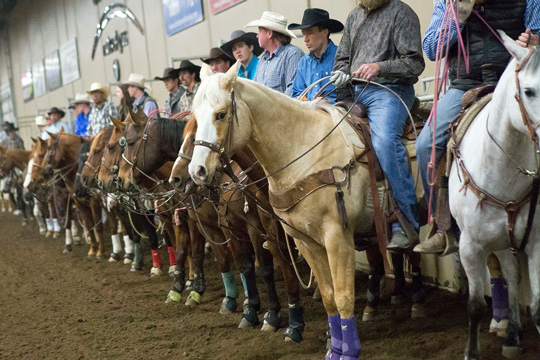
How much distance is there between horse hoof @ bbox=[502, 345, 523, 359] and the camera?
391cm

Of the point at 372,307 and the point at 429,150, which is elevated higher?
the point at 429,150

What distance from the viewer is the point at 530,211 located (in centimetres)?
325

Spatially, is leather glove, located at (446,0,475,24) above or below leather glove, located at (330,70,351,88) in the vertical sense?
above

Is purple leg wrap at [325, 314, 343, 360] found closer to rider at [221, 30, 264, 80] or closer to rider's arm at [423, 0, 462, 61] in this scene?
rider's arm at [423, 0, 462, 61]

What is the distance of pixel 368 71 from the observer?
165 inches

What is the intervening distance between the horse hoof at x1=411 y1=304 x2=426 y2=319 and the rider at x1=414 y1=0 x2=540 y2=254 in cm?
141

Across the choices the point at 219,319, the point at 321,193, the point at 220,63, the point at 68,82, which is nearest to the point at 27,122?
the point at 68,82

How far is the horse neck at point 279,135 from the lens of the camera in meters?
4.02

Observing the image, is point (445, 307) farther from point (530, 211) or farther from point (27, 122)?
point (27, 122)

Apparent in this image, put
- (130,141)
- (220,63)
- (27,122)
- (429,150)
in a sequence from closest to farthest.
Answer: (429,150), (130,141), (220,63), (27,122)

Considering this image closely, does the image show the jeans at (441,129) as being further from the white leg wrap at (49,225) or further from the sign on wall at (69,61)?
the sign on wall at (69,61)

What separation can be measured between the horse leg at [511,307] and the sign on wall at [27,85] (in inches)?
1093

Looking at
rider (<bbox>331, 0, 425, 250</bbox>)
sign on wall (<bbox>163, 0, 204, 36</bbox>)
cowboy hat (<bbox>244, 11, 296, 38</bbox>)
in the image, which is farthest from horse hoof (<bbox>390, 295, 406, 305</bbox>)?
sign on wall (<bbox>163, 0, 204, 36</bbox>)

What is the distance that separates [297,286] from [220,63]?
337 cm
